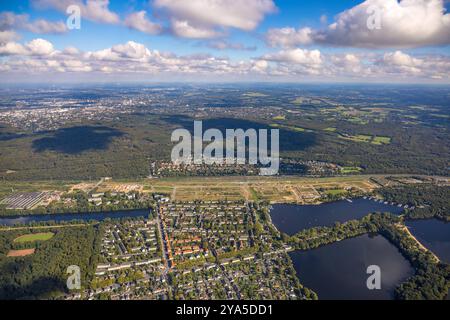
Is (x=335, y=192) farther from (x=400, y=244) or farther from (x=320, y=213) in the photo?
(x=400, y=244)

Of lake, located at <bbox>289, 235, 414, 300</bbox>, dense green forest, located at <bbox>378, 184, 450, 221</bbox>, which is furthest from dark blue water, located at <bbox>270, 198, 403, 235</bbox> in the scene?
lake, located at <bbox>289, 235, 414, 300</bbox>

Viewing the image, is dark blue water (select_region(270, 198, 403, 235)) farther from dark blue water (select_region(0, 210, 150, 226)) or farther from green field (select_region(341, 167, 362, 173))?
dark blue water (select_region(0, 210, 150, 226))

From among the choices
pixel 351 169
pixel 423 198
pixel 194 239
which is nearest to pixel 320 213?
pixel 423 198

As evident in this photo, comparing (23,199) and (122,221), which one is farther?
(23,199)

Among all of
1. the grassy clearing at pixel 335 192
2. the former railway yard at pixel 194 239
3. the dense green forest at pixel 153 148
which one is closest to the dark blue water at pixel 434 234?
the former railway yard at pixel 194 239
